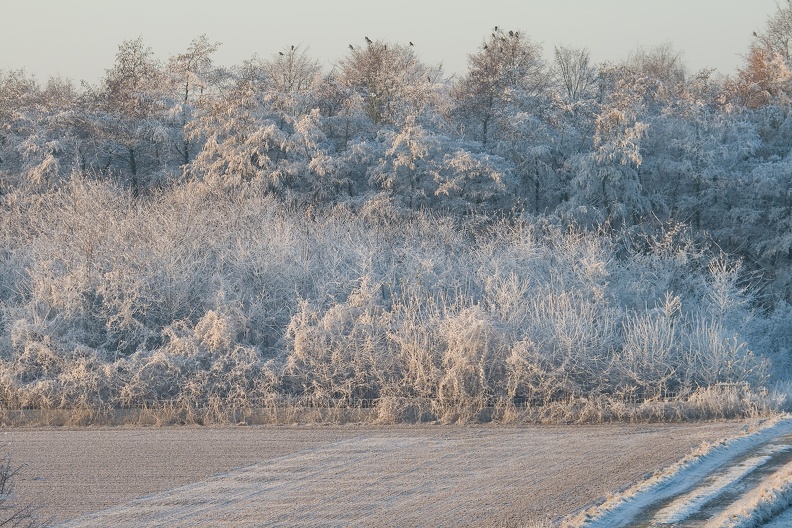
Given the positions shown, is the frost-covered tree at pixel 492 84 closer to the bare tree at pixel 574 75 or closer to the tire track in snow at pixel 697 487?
the bare tree at pixel 574 75

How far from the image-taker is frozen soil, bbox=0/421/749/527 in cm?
715

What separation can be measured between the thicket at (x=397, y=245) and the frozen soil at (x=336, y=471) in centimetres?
98

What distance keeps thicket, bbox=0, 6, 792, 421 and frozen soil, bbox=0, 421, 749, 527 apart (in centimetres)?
98

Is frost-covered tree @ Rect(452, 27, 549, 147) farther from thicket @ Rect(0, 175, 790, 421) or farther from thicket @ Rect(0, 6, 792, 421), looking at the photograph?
thicket @ Rect(0, 175, 790, 421)

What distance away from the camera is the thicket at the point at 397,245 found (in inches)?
470

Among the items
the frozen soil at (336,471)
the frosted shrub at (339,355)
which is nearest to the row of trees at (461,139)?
the frosted shrub at (339,355)

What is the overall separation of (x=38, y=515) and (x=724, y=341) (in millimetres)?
8959

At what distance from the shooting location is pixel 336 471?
8508 mm

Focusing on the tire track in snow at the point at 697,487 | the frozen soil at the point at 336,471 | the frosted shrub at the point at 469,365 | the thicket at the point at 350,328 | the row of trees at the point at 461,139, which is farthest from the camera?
the row of trees at the point at 461,139

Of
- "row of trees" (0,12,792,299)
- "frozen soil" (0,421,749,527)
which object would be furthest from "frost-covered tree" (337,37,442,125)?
"frozen soil" (0,421,749,527)

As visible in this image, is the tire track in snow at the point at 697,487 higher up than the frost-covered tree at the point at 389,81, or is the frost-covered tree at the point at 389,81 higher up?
the frost-covered tree at the point at 389,81

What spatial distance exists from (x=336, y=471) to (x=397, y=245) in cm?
1040

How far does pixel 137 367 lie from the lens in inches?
488

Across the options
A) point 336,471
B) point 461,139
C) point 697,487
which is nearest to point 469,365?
point 336,471
